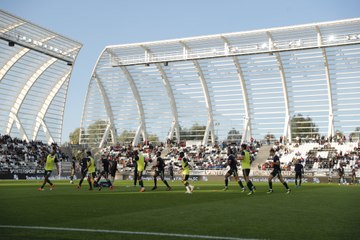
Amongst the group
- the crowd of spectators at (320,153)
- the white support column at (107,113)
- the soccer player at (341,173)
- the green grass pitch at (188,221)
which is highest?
the white support column at (107,113)

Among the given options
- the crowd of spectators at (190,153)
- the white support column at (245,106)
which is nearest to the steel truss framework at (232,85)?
the white support column at (245,106)

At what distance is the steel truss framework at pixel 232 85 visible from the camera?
148ft

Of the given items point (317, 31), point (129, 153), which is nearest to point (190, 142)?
point (129, 153)

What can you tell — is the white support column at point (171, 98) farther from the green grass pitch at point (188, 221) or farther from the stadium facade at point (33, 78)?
the green grass pitch at point (188, 221)

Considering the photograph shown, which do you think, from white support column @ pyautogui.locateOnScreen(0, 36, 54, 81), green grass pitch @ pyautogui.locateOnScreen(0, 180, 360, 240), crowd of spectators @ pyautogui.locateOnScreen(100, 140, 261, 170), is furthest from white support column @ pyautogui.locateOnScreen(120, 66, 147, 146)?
green grass pitch @ pyautogui.locateOnScreen(0, 180, 360, 240)

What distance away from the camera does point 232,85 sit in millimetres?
51250

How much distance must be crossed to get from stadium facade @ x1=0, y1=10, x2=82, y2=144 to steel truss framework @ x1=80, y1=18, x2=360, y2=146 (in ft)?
13.2

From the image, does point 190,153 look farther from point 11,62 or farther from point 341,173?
point 11,62

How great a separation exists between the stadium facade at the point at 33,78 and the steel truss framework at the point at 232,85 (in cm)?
403

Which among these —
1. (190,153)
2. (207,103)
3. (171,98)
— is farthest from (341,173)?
(171,98)

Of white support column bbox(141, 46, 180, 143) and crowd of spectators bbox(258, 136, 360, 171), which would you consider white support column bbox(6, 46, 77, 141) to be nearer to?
white support column bbox(141, 46, 180, 143)

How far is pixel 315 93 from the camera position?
48312mm

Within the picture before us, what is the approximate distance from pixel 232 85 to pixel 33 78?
2121 centimetres

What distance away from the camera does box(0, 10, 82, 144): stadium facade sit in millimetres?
44281
